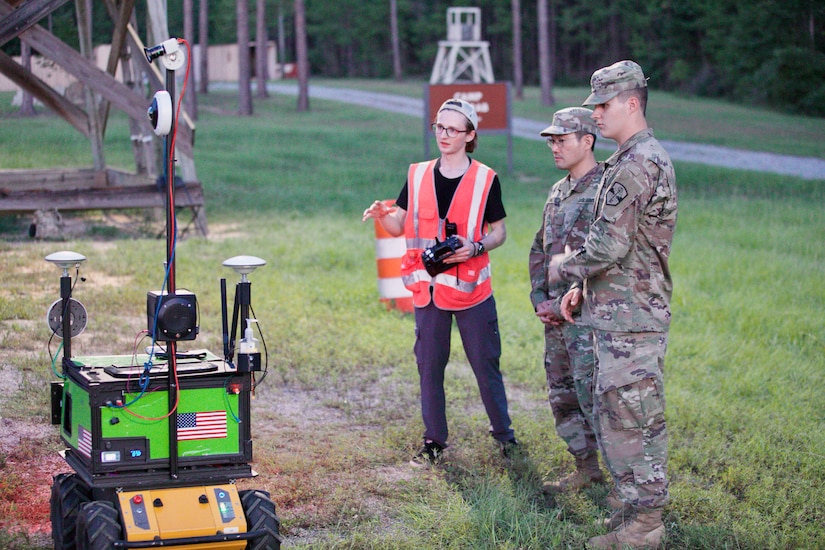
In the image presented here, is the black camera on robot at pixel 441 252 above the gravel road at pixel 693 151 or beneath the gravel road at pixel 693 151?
beneath

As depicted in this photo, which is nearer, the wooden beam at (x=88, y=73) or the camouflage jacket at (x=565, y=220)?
the camouflage jacket at (x=565, y=220)

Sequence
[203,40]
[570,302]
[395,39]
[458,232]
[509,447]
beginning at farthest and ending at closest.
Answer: [395,39] < [203,40] < [509,447] < [458,232] < [570,302]

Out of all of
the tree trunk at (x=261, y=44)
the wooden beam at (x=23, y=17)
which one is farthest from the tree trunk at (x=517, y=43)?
the wooden beam at (x=23, y=17)

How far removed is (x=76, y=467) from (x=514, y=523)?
1923mm

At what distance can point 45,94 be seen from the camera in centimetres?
1183

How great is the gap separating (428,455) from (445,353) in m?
0.57

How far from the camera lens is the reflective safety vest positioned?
5.12 meters

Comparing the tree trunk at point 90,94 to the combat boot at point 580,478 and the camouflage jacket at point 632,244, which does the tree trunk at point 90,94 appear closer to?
the combat boot at point 580,478


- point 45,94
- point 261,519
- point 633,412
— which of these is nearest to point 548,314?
point 633,412

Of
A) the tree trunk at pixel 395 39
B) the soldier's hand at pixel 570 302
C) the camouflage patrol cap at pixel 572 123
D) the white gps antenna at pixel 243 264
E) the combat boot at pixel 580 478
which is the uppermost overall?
the tree trunk at pixel 395 39

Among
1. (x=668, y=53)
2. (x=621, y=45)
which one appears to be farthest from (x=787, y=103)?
(x=621, y=45)

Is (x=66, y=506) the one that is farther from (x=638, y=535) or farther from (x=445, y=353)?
(x=638, y=535)

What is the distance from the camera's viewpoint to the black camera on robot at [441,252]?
16.3ft

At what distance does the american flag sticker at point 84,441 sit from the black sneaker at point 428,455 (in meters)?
1.98
